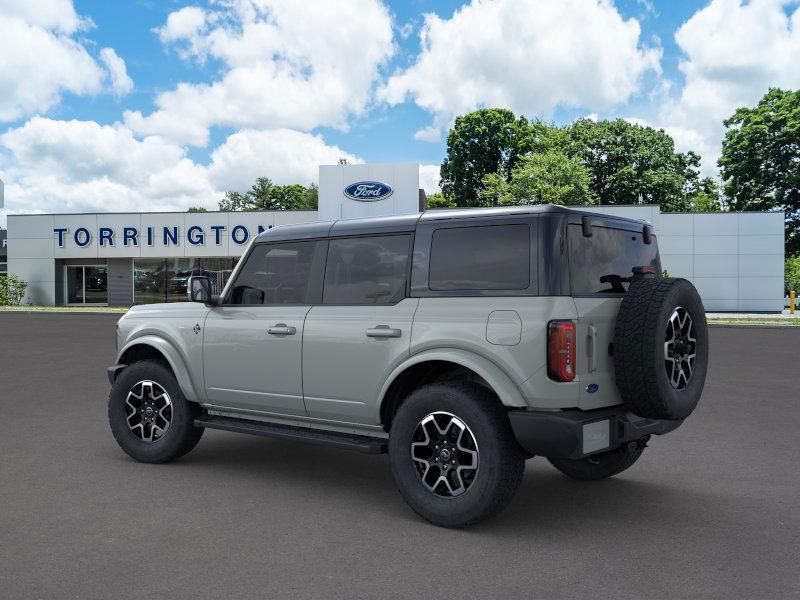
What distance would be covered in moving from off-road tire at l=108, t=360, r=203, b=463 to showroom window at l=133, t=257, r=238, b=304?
110ft

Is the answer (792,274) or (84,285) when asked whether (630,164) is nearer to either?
(84,285)

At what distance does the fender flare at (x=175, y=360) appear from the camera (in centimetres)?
586

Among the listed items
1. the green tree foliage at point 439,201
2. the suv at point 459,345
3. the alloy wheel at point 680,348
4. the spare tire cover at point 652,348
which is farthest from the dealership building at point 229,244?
the green tree foliage at point 439,201

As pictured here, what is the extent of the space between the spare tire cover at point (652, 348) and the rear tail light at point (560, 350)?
1.29ft

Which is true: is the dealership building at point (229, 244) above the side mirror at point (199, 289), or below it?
above

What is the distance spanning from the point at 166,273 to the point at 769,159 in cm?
3637

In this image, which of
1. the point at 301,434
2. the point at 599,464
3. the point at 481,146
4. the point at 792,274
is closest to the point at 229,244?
the point at 481,146

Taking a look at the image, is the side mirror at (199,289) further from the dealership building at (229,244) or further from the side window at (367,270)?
the dealership building at (229,244)

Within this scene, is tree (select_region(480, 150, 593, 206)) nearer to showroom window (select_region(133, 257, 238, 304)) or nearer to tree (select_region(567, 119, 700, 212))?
tree (select_region(567, 119, 700, 212))

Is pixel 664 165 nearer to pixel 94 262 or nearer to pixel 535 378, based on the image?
pixel 94 262

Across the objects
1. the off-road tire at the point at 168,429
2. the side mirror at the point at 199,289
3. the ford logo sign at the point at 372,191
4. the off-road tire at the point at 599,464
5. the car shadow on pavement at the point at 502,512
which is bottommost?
the car shadow on pavement at the point at 502,512

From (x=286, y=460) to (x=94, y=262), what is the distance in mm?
39828

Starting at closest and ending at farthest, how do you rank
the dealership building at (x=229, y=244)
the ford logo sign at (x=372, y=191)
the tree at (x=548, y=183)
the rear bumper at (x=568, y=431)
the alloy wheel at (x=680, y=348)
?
the rear bumper at (x=568, y=431) < the alloy wheel at (x=680, y=348) < the ford logo sign at (x=372, y=191) < the dealership building at (x=229, y=244) < the tree at (x=548, y=183)

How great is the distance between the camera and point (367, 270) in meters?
5.07
